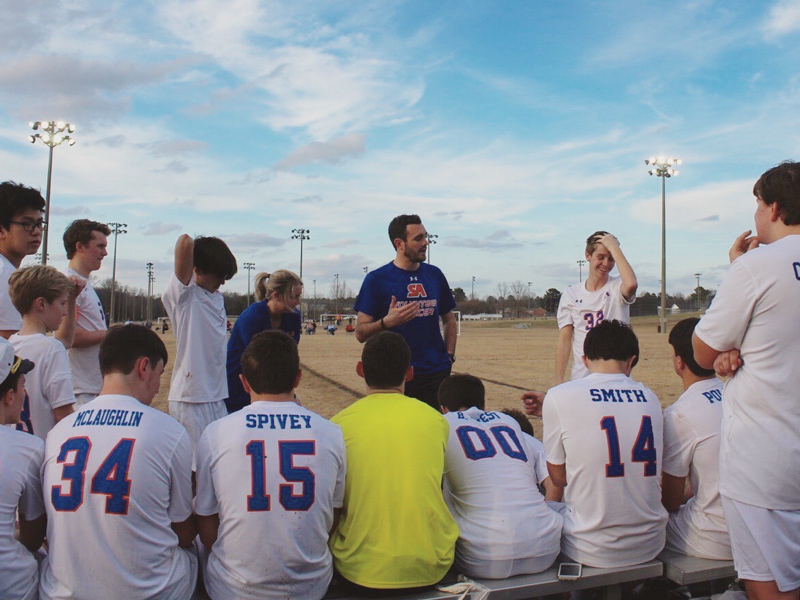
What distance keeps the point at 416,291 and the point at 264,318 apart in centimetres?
135

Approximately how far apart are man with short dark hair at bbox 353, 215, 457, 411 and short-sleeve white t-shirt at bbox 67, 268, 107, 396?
2.09m

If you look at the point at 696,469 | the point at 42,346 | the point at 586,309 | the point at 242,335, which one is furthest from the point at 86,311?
the point at 696,469

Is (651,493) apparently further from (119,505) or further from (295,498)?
(119,505)

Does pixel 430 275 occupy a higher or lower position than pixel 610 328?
higher

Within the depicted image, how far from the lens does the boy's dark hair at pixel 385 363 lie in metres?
3.28

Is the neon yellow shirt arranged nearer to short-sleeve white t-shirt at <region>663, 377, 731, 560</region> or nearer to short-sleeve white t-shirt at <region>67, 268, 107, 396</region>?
short-sleeve white t-shirt at <region>663, 377, 731, 560</region>

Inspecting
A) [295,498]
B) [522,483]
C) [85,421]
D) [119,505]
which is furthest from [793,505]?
[85,421]

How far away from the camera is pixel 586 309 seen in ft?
18.3

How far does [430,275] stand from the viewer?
5.61 meters

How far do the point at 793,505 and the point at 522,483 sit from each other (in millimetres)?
1207

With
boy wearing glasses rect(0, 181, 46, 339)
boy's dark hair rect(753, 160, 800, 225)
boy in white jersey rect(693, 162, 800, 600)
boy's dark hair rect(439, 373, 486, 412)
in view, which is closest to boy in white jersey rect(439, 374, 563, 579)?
boy's dark hair rect(439, 373, 486, 412)

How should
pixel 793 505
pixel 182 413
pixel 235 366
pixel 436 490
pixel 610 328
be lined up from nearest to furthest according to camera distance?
pixel 793 505 → pixel 436 490 → pixel 610 328 → pixel 182 413 → pixel 235 366

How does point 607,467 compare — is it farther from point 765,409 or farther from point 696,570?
point 765,409

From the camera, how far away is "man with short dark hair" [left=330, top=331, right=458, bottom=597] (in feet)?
9.38
